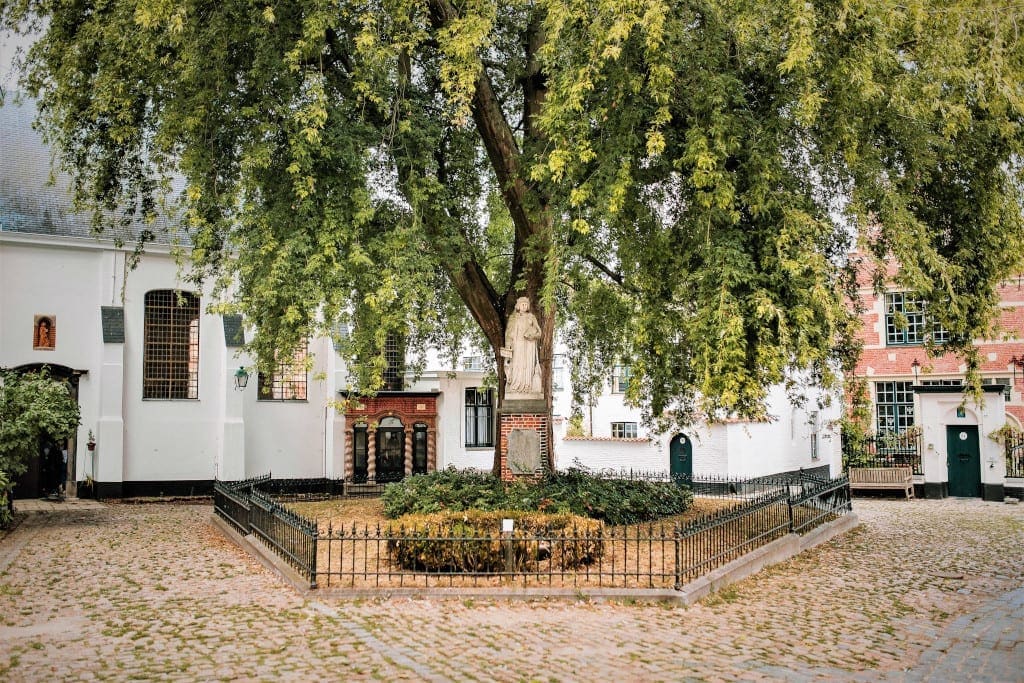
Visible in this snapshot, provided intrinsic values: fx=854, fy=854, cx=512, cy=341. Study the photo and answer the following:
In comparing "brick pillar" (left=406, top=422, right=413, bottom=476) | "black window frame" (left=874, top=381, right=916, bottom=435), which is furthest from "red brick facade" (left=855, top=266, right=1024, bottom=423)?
"brick pillar" (left=406, top=422, right=413, bottom=476)

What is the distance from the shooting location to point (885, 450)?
2905 centimetres

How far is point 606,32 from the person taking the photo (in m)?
11.5

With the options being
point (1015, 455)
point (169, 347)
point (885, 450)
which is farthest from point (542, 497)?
point (885, 450)

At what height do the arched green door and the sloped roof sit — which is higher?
the sloped roof

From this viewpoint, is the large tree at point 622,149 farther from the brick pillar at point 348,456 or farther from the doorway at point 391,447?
the doorway at point 391,447

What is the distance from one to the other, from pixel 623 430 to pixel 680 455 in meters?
3.54

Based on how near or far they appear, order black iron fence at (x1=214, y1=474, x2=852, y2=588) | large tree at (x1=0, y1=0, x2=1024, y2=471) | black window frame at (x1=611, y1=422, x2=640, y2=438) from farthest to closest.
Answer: black window frame at (x1=611, y1=422, x2=640, y2=438)
large tree at (x1=0, y1=0, x2=1024, y2=471)
black iron fence at (x1=214, y1=474, x2=852, y2=588)

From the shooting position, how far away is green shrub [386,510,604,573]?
1090 cm

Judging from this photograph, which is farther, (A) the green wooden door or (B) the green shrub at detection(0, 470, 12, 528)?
(A) the green wooden door

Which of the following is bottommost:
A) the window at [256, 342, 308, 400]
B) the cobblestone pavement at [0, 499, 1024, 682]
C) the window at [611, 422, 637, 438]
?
the cobblestone pavement at [0, 499, 1024, 682]

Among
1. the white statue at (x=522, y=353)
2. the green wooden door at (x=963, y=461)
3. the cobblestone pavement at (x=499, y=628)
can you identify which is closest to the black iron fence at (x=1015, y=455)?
the green wooden door at (x=963, y=461)

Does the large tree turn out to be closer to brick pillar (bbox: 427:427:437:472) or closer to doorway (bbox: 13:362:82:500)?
doorway (bbox: 13:362:82:500)

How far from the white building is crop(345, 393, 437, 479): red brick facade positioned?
2.0 inches

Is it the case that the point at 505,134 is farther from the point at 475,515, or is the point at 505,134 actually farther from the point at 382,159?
the point at 475,515
